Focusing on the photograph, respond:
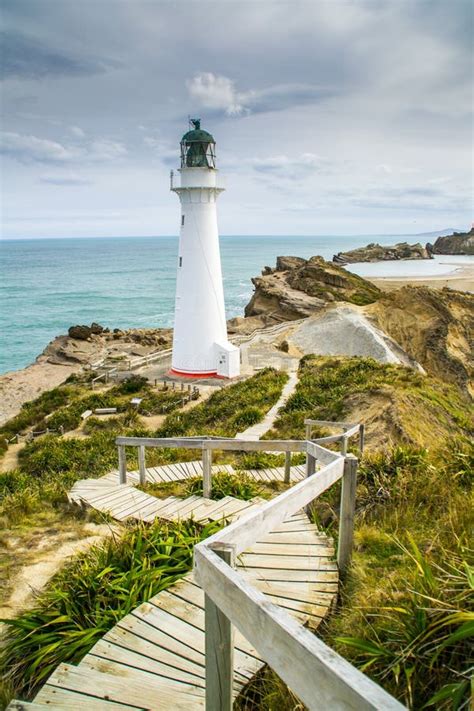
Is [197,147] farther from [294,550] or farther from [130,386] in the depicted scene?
[294,550]

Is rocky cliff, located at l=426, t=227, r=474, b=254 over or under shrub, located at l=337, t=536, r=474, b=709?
over

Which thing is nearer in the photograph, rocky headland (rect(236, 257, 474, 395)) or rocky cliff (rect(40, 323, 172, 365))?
rocky headland (rect(236, 257, 474, 395))

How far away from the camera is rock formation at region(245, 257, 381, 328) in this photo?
143 feet

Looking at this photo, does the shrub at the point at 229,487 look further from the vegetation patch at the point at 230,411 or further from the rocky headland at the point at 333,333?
the rocky headland at the point at 333,333

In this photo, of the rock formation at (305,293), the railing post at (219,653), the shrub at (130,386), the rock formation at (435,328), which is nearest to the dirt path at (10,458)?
the shrub at (130,386)

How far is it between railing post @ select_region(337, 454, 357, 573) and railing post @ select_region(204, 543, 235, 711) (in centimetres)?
184

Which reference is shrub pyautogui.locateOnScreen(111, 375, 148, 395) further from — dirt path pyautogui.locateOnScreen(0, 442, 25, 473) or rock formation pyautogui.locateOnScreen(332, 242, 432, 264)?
rock formation pyautogui.locateOnScreen(332, 242, 432, 264)

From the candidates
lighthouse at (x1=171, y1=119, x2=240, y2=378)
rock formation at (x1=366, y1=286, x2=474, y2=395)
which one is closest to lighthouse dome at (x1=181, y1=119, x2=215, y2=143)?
lighthouse at (x1=171, y1=119, x2=240, y2=378)

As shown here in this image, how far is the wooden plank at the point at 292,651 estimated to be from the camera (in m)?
1.57

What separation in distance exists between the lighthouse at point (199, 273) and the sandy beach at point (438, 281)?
142ft

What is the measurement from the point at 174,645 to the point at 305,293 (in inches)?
1730

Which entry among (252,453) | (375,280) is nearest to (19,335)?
(375,280)

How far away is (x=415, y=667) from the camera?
2584 millimetres

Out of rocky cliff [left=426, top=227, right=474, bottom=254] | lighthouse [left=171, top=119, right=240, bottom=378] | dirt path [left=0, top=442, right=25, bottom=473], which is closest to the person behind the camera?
dirt path [left=0, top=442, right=25, bottom=473]
